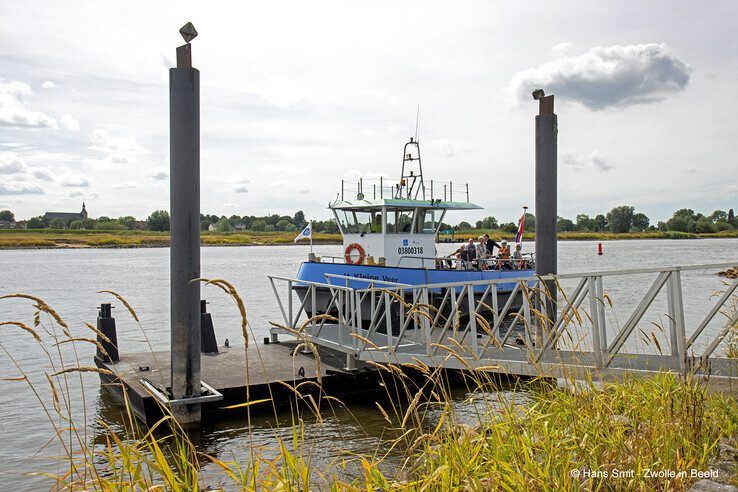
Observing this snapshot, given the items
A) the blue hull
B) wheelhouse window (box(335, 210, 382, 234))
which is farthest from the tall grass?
wheelhouse window (box(335, 210, 382, 234))

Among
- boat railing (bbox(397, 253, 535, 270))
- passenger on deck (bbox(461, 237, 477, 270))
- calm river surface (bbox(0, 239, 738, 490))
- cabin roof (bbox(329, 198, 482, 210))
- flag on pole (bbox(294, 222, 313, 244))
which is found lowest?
calm river surface (bbox(0, 239, 738, 490))

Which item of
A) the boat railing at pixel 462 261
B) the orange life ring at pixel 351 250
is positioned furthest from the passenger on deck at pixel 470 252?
the orange life ring at pixel 351 250

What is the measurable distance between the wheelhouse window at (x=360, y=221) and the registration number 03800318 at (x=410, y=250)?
2.50ft

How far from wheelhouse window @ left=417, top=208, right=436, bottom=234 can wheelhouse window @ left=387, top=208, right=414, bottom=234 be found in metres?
0.32

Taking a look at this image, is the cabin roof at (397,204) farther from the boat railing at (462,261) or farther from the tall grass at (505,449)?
the tall grass at (505,449)

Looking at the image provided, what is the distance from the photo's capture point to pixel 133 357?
11.6m

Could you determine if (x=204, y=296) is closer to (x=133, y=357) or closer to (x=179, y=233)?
(x=133, y=357)

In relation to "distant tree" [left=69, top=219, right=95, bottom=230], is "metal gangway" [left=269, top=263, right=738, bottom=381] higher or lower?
lower

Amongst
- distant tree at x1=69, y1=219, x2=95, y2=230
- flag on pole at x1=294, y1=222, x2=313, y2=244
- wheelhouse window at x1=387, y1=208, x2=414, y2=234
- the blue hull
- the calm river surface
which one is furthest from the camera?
distant tree at x1=69, y1=219, x2=95, y2=230

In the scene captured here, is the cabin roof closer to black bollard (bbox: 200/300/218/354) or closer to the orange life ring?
the orange life ring

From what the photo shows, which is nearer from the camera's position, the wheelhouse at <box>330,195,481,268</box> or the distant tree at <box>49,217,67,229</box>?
the wheelhouse at <box>330,195,481,268</box>

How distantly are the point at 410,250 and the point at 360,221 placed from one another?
5.21 feet

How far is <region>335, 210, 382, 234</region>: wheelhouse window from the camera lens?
17.2 m

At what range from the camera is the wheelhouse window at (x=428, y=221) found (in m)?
17.5
